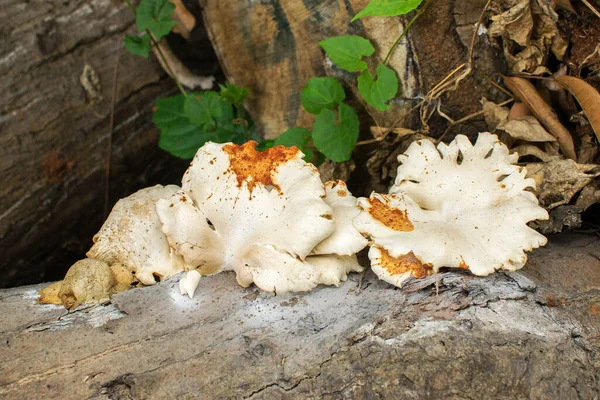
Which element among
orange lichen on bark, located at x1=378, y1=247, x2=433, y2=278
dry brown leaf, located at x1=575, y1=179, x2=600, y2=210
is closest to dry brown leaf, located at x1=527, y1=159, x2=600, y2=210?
dry brown leaf, located at x1=575, y1=179, x2=600, y2=210

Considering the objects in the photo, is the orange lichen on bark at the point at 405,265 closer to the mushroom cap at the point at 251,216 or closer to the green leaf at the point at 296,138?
the mushroom cap at the point at 251,216

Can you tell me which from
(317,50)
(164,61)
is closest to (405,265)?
(317,50)

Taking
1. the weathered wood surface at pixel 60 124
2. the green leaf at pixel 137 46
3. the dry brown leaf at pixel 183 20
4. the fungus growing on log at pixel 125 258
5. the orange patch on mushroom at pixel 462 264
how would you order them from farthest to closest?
the dry brown leaf at pixel 183 20 < the weathered wood surface at pixel 60 124 < the green leaf at pixel 137 46 < the fungus growing on log at pixel 125 258 < the orange patch on mushroom at pixel 462 264

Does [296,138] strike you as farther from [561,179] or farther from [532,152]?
[561,179]

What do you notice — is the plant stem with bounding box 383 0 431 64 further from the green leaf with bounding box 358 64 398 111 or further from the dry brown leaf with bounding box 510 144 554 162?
the dry brown leaf with bounding box 510 144 554 162

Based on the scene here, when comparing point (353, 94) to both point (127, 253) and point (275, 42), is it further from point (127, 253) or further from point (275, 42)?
point (127, 253)

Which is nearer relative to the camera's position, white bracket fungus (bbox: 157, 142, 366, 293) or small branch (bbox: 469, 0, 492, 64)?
white bracket fungus (bbox: 157, 142, 366, 293)

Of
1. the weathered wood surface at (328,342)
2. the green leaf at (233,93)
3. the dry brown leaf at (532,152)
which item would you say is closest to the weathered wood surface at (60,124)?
the green leaf at (233,93)
